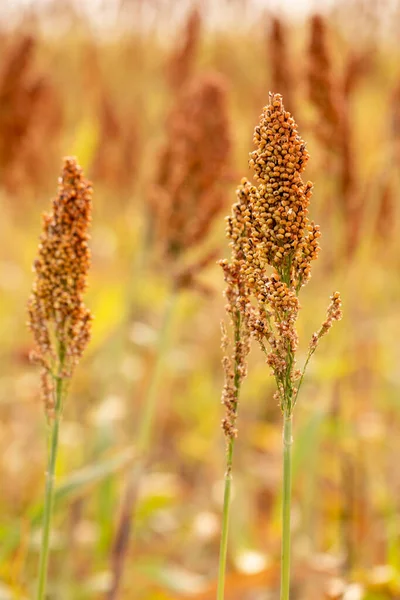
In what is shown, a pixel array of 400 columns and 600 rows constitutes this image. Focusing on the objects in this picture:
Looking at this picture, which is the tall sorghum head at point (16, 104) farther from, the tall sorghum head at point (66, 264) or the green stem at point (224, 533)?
the green stem at point (224, 533)

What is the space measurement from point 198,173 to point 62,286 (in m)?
1.02

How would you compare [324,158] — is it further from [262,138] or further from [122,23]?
[122,23]

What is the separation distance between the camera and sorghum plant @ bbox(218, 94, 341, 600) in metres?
0.75

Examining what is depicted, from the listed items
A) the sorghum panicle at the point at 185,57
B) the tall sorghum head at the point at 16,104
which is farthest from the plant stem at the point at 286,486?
the sorghum panicle at the point at 185,57

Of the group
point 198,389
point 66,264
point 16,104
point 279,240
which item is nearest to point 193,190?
point 16,104

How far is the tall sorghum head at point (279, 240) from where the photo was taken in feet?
2.44

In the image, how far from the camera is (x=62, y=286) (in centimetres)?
91

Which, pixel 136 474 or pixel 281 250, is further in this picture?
pixel 136 474

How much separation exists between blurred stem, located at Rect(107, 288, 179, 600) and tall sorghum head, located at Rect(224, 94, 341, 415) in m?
1.10

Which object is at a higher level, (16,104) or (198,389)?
(16,104)

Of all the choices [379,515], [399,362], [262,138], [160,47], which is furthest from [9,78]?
[160,47]

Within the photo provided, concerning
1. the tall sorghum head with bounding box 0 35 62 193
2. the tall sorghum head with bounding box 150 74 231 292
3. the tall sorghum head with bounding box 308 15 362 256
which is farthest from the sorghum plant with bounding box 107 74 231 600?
the tall sorghum head with bounding box 0 35 62 193

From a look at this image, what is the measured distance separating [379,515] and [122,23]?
9338mm

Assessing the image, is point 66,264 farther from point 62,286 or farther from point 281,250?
point 281,250
